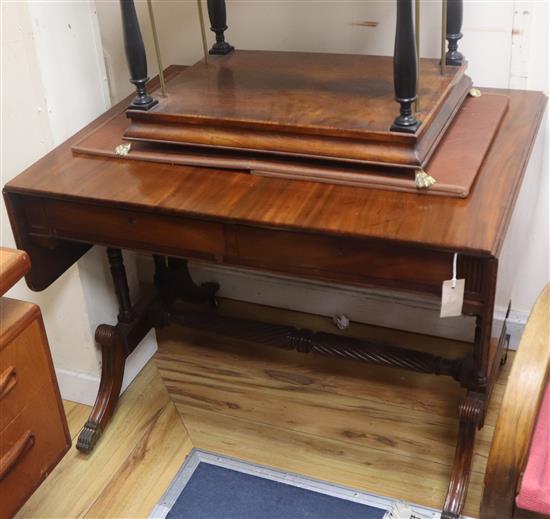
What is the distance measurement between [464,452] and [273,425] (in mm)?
491

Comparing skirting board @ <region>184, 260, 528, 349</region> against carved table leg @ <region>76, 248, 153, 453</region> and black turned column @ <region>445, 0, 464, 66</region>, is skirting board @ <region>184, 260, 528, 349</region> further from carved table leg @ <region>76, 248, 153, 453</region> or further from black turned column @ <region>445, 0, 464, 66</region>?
black turned column @ <region>445, 0, 464, 66</region>

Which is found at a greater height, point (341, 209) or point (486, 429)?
point (341, 209)

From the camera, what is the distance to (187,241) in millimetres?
1472

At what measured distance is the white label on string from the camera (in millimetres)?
1303

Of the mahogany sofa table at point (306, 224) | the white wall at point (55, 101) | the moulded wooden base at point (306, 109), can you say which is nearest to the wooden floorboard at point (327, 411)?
the mahogany sofa table at point (306, 224)

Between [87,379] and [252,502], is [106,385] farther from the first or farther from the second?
[252,502]

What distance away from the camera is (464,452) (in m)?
1.69

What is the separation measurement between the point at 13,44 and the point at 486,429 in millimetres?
1384

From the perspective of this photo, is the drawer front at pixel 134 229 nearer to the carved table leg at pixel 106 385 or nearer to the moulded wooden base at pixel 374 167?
the moulded wooden base at pixel 374 167

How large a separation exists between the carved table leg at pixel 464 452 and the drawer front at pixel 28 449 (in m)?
0.81

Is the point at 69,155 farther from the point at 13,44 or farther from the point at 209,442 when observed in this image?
the point at 209,442

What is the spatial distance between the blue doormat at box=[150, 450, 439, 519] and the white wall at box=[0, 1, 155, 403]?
44 cm

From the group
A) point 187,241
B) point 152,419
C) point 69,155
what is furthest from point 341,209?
point 152,419

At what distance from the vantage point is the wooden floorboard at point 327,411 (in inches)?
71.6
